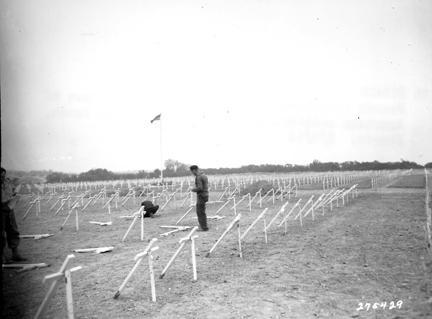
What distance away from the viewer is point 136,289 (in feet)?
17.9

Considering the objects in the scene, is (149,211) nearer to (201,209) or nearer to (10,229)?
(201,209)

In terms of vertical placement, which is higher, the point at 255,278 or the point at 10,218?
the point at 10,218

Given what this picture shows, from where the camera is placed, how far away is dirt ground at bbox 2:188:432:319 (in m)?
4.60

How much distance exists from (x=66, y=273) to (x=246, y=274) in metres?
3.34

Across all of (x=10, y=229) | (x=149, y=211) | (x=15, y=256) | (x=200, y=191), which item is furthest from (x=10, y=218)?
(x=149, y=211)

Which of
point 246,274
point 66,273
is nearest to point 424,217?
point 246,274

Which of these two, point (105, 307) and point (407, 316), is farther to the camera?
point (105, 307)

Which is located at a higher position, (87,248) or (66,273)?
(66,273)

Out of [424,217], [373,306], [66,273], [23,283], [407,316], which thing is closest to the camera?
[66,273]

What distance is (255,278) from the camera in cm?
588

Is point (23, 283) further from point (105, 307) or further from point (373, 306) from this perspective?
point (373, 306)

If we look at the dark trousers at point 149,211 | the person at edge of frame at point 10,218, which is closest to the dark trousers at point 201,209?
the dark trousers at point 149,211

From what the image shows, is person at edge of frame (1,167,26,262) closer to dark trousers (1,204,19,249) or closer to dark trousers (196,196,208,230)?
dark trousers (1,204,19,249)

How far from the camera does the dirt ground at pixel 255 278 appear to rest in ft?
15.1
